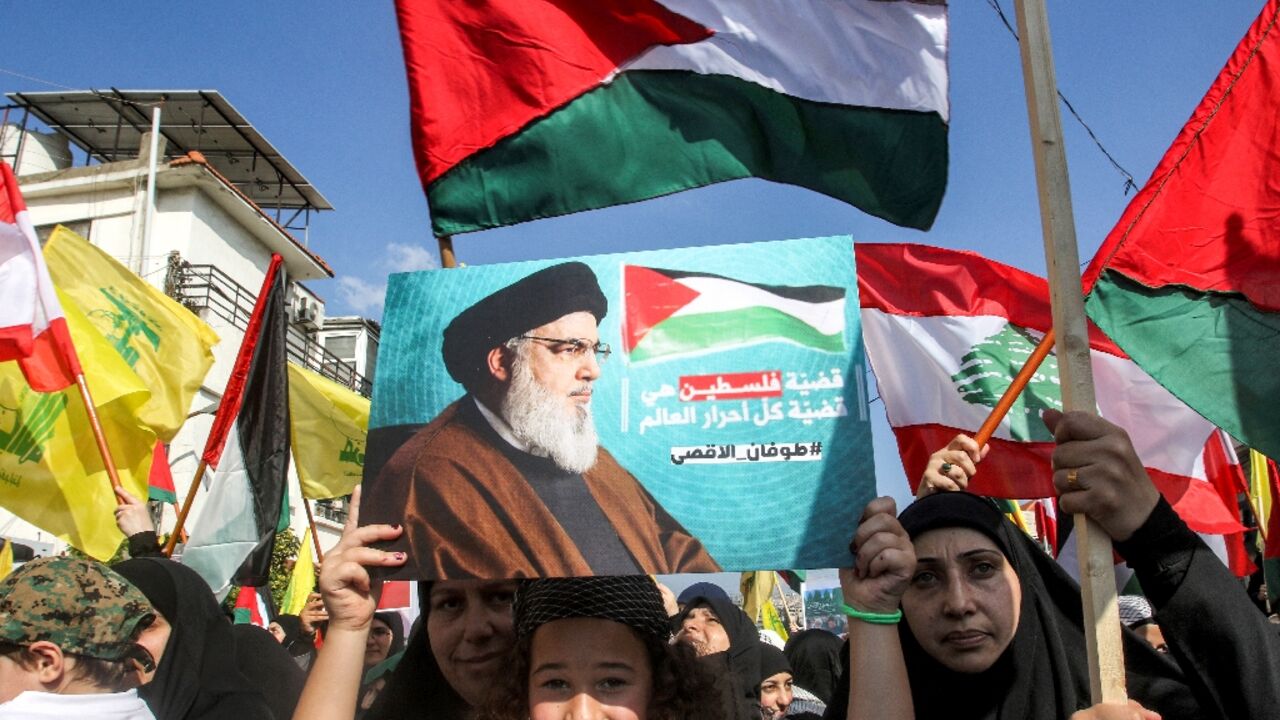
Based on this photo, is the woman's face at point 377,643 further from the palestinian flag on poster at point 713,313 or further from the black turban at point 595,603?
the palestinian flag on poster at point 713,313

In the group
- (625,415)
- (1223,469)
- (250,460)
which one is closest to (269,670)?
(250,460)

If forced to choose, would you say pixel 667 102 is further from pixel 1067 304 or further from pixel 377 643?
pixel 377 643

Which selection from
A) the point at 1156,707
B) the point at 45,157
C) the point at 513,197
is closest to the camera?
the point at 1156,707

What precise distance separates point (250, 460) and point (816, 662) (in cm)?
360

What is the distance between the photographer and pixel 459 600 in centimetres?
248

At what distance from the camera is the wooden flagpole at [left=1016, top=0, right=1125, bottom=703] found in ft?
5.74

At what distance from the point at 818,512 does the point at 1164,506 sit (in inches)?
25.9

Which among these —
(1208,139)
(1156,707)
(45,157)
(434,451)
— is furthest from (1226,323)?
(45,157)

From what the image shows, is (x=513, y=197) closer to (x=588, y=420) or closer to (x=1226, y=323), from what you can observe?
(x=588, y=420)

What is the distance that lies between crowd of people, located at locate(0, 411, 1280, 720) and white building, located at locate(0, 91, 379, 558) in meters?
15.0

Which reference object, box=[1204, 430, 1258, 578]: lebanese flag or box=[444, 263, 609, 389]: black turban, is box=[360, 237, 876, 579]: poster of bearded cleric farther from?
box=[1204, 430, 1258, 578]: lebanese flag

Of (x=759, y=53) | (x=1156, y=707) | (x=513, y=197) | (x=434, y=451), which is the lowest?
(x=1156, y=707)

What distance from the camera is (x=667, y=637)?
2176mm

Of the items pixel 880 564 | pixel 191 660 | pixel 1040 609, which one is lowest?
pixel 191 660
